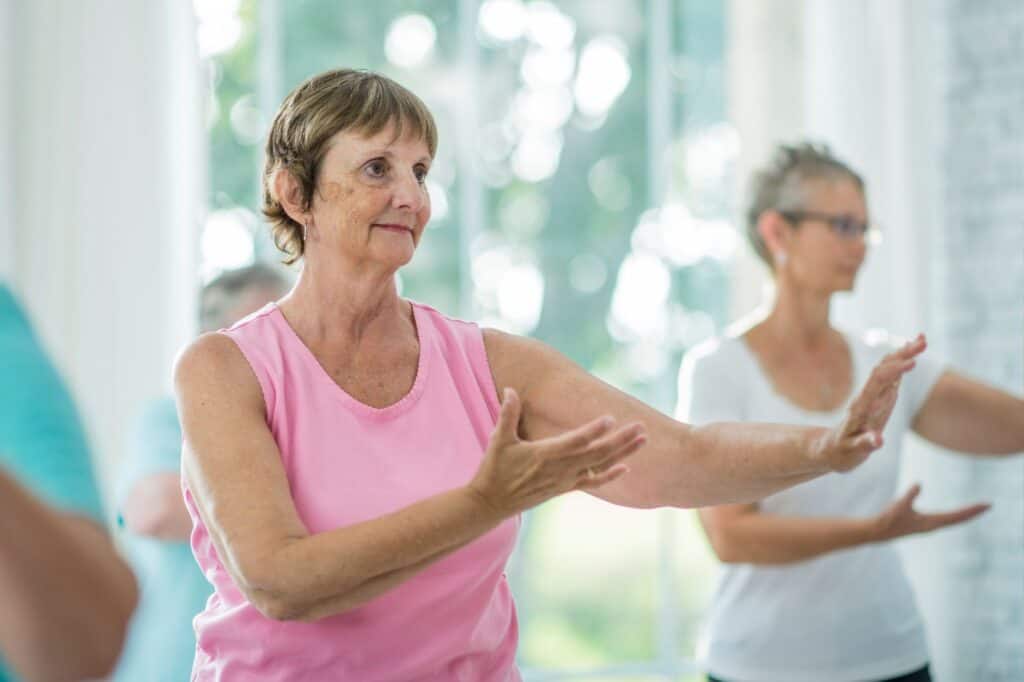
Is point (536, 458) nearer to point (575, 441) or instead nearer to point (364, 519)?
point (575, 441)

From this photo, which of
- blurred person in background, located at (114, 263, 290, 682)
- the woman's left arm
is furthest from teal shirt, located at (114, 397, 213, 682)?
the woman's left arm

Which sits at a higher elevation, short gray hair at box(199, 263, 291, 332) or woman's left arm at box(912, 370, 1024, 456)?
short gray hair at box(199, 263, 291, 332)

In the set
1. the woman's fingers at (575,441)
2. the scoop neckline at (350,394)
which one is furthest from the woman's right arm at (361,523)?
the scoop neckline at (350,394)

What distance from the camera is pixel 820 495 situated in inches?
97.0

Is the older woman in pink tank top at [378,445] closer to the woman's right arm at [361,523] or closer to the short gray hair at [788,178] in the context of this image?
the woman's right arm at [361,523]

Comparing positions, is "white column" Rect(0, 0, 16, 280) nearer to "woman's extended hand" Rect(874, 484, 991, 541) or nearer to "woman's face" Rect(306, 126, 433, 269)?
"woman's face" Rect(306, 126, 433, 269)

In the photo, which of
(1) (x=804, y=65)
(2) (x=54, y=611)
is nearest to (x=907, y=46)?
(1) (x=804, y=65)

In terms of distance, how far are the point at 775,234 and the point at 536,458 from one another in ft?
4.84

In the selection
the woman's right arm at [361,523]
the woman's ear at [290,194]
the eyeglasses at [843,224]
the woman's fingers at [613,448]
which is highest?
the woman's ear at [290,194]

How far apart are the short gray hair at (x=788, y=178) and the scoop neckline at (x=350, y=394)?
125 cm

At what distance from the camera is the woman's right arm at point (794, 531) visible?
7.57 feet

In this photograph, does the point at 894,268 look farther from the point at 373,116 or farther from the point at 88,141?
the point at 373,116

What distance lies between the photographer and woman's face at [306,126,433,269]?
5.39 feet

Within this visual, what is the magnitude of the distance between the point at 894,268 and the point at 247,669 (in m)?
2.81
